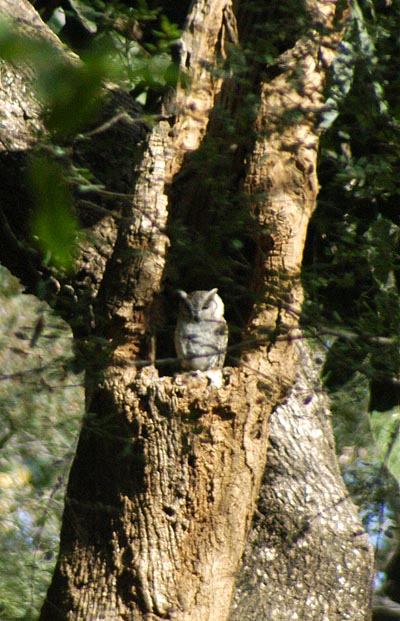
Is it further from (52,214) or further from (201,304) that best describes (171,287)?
(52,214)

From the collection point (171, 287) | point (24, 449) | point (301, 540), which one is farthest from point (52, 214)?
point (24, 449)

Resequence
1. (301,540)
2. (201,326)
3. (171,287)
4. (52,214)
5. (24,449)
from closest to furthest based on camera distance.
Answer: (52,214), (201,326), (171,287), (301,540), (24,449)

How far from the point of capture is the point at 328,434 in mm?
3271

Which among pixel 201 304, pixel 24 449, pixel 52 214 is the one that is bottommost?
pixel 24 449

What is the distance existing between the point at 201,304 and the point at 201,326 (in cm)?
10

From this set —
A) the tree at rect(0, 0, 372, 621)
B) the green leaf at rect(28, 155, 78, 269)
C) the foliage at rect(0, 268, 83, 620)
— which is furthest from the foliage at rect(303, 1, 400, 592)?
the foliage at rect(0, 268, 83, 620)

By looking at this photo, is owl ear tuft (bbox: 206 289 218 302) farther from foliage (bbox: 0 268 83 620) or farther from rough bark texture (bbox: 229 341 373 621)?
foliage (bbox: 0 268 83 620)

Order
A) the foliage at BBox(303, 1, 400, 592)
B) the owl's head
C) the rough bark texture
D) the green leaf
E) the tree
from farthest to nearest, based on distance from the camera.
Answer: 1. the rough bark texture
2. the owl's head
3. the foliage at BBox(303, 1, 400, 592)
4. the tree
5. the green leaf

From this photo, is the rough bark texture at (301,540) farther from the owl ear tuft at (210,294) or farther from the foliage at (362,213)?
the owl ear tuft at (210,294)

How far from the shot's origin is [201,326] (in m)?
2.49

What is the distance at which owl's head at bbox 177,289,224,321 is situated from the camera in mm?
2502

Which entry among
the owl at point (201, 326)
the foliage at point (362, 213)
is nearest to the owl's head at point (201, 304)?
the owl at point (201, 326)

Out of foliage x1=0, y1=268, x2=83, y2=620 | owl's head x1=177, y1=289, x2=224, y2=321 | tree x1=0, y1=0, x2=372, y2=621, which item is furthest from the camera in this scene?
foliage x1=0, y1=268, x2=83, y2=620

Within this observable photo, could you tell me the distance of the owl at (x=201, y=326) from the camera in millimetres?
2408
